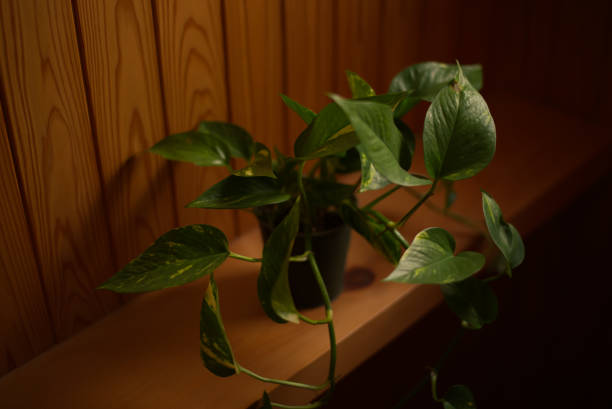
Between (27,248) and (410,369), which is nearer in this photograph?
(27,248)

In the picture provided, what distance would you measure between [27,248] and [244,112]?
39cm

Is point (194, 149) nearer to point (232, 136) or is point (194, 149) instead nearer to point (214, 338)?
point (232, 136)

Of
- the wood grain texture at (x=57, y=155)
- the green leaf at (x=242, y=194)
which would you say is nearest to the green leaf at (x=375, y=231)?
the green leaf at (x=242, y=194)

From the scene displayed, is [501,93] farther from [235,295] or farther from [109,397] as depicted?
[109,397]

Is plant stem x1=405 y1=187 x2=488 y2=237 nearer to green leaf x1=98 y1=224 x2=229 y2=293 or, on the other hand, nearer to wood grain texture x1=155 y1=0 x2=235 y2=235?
wood grain texture x1=155 y1=0 x2=235 y2=235

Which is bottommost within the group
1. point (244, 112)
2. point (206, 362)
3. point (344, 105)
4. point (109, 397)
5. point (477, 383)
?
point (477, 383)

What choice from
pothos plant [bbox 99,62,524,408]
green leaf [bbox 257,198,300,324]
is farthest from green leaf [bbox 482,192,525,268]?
green leaf [bbox 257,198,300,324]

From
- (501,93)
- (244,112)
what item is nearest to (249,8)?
(244,112)

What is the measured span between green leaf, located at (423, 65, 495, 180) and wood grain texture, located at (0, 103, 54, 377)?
0.49m

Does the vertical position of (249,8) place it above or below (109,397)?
above

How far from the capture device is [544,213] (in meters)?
1.19

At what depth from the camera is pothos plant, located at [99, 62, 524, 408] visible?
591mm

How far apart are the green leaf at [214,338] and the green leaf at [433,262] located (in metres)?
0.19

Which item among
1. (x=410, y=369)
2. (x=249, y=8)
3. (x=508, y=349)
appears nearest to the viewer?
(x=249, y=8)
